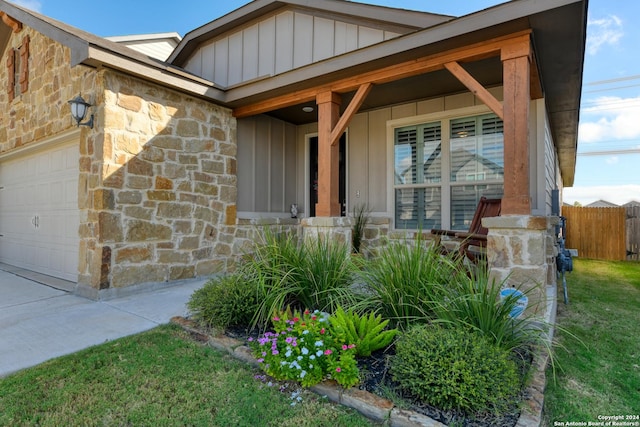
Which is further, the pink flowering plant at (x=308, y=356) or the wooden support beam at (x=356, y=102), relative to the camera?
the wooden support beam at (x=356, y=102)

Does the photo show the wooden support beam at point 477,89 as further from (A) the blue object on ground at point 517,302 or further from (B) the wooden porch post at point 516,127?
(A) the blue object on ground at point 517,302

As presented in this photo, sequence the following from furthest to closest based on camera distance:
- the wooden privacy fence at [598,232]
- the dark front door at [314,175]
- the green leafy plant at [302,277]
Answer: the wooden privacy fence at [598,232]
the dark front door at [314,175]
the green leafy plant at [302,277]

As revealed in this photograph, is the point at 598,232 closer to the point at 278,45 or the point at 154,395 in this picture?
the point at 278,45

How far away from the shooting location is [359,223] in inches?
213

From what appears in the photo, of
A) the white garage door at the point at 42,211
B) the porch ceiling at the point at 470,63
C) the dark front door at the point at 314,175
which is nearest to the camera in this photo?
the porch ceiling at the point at 470,63

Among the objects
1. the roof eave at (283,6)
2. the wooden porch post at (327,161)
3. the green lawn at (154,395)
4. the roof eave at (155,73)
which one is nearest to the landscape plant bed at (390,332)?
the green lawn at (154,395)

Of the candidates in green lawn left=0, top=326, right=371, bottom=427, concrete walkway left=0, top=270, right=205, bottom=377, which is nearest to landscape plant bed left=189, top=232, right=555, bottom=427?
green lawn left=0, top=326, right=371, bottom=427

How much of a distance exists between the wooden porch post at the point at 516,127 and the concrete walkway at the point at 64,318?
3.17 meters

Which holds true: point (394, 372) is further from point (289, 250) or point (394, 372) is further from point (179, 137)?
point (179, 137)

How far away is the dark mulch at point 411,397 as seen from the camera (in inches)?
63.7

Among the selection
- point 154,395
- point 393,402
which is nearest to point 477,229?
point 393,402

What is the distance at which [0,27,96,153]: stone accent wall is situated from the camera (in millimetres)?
4336

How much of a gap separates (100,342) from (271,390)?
156cm

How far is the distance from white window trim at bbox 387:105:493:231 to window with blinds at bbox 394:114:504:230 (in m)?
0.01
